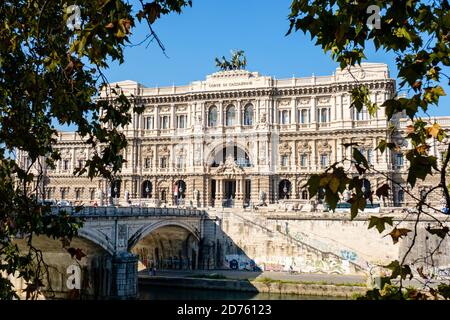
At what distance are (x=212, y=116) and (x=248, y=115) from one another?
410 centimetres

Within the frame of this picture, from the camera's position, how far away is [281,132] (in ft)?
169

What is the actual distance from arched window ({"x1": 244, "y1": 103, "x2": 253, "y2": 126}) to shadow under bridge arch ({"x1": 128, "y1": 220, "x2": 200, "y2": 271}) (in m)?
14.9

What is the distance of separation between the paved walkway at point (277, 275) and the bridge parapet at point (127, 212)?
4829 mm

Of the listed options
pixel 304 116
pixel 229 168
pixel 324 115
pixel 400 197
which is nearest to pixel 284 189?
pixel 229 168

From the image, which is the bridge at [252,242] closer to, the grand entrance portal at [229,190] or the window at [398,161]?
the grand entrance portal at [229,190]

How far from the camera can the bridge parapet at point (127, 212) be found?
85.8 ft

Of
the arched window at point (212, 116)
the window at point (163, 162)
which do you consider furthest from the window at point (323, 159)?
the window at point (163, 162)

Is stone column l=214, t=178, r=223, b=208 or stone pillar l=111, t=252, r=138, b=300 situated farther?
stone column l=214, t=178, r=223, b=208

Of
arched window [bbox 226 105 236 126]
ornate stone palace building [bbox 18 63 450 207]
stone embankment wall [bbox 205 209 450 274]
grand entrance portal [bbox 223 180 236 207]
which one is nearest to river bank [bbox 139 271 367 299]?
stone embankment wall [bbox 205 209 450 274]

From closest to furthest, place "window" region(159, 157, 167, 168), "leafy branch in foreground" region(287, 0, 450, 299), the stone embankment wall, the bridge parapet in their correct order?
"leafy branch in foreground" region(287, 0, 450, 299) < the bridge parapet < the stone embankment wall < "window" region(159, 157, 167, 168)

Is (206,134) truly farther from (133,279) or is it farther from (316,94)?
(133,279)

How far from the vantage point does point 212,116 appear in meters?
54.2

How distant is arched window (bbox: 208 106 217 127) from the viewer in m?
54.0

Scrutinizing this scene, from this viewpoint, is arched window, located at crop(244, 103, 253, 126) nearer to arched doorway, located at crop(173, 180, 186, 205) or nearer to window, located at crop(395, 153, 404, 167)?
arched doorway, located at crop(173, 180, 186, 205)
